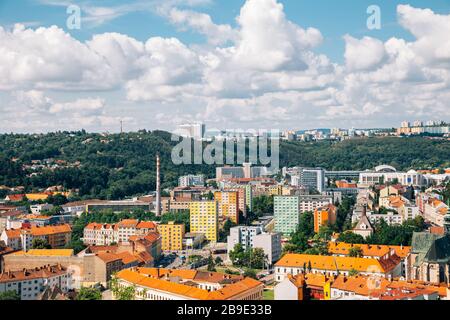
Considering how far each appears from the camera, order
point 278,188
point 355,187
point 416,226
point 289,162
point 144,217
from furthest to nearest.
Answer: point 289,162 → point 355,187 → point 278,188 → point 144,217 → point 416,226

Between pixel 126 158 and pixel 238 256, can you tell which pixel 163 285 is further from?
pixel 126 158

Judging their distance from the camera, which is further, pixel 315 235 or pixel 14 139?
pixel 14 139

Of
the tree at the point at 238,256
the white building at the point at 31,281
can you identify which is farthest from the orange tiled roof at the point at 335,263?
the white building at the point at 31,281

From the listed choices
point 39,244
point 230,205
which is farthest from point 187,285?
point 230,205

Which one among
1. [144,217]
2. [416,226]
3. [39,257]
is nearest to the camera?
[39,257]
